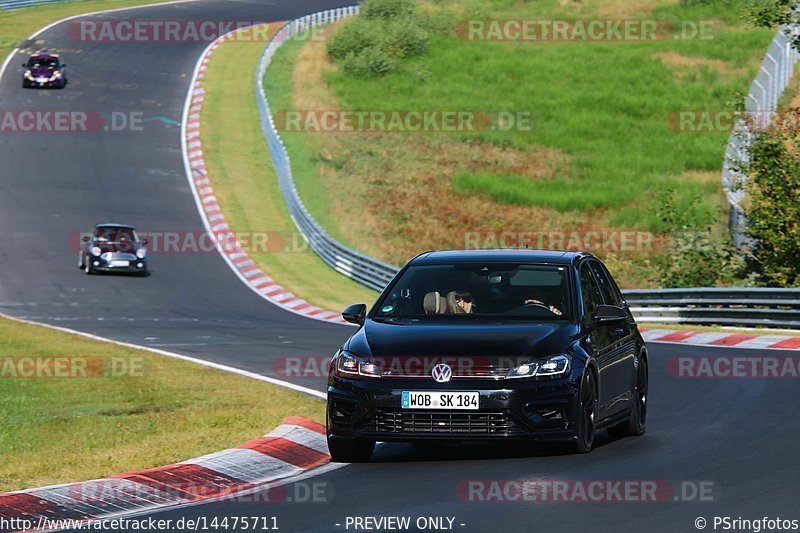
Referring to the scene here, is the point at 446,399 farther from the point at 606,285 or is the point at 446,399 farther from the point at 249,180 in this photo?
the point at 249,180

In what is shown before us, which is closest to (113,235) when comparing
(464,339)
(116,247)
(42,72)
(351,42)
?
(116,247)

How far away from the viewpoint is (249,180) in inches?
1887

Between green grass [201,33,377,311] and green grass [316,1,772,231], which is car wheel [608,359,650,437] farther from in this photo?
green grass [316,1,772,231]

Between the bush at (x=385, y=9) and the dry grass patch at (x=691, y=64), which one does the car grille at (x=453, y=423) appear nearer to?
the dry grass patch at (x=691, y=64)

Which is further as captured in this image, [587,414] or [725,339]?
[725,339]

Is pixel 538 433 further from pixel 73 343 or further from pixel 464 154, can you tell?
pixel 464 154

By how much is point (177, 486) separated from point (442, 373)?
2009 millimetres

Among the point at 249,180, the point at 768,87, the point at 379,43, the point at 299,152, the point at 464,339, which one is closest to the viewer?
the point at 464,339

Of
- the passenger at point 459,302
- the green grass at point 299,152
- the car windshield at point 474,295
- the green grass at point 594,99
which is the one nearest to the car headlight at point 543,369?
the car windshield at point 474,295


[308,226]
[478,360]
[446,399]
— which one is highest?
[478,360]

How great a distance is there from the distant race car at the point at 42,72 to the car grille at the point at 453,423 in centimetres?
4874

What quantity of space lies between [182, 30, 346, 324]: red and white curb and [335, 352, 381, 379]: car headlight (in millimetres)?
18439

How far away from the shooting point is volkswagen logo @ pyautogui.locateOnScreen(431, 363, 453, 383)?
10180 mm

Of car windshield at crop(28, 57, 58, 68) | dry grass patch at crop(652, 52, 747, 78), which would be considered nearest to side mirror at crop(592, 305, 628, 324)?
car windshield at crop(28, 57, 58, 68)
